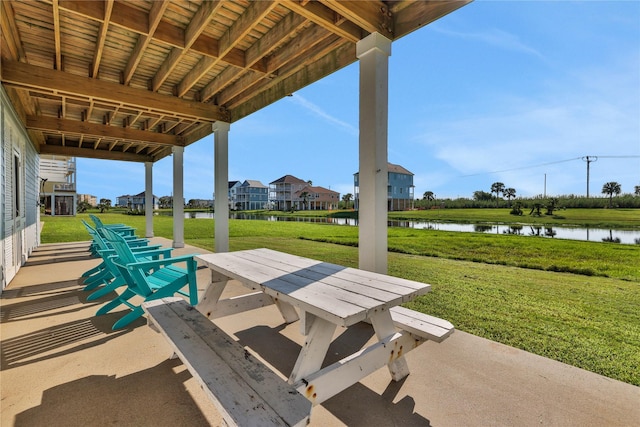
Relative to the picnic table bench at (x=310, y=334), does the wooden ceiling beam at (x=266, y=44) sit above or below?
above

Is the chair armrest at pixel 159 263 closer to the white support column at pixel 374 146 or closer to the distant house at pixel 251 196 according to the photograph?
the white support column at pixel 374 146

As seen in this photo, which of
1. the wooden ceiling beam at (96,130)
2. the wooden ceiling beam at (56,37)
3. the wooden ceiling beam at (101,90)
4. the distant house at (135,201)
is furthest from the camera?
the distant house at (135,201)

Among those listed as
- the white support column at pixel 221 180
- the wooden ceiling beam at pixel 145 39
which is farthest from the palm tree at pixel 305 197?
the wooden ceiling beam at pixel 145 39

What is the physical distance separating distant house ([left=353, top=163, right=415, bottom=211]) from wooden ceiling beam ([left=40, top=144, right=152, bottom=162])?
40.3 meters

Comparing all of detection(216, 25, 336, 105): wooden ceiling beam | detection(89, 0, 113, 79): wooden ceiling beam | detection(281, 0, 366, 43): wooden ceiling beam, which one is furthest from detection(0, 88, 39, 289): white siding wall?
detection(281, 0, 366, 43): wooden ceiling beam

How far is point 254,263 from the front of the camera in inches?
110

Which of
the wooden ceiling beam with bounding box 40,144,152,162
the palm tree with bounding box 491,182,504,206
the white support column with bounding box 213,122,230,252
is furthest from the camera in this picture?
the palm tree with bounding box 491,182,504,206

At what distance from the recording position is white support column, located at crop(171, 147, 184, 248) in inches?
349

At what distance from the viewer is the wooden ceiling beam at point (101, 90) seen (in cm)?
422

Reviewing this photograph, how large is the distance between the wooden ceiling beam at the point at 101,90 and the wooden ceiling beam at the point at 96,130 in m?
2.94

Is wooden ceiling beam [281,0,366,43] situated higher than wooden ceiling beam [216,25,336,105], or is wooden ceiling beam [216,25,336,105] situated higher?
wooden ceiling beam [216,25,336,105]

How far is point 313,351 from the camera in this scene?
5.32 ft

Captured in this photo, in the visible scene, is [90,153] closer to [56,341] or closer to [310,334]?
[56,341]

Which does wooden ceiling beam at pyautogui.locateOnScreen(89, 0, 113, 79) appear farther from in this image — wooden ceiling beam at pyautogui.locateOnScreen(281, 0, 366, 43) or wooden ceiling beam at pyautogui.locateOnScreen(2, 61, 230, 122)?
wooden ceiling beam at pyautogui.locateOnScreen(281, 0, 366, 43)
